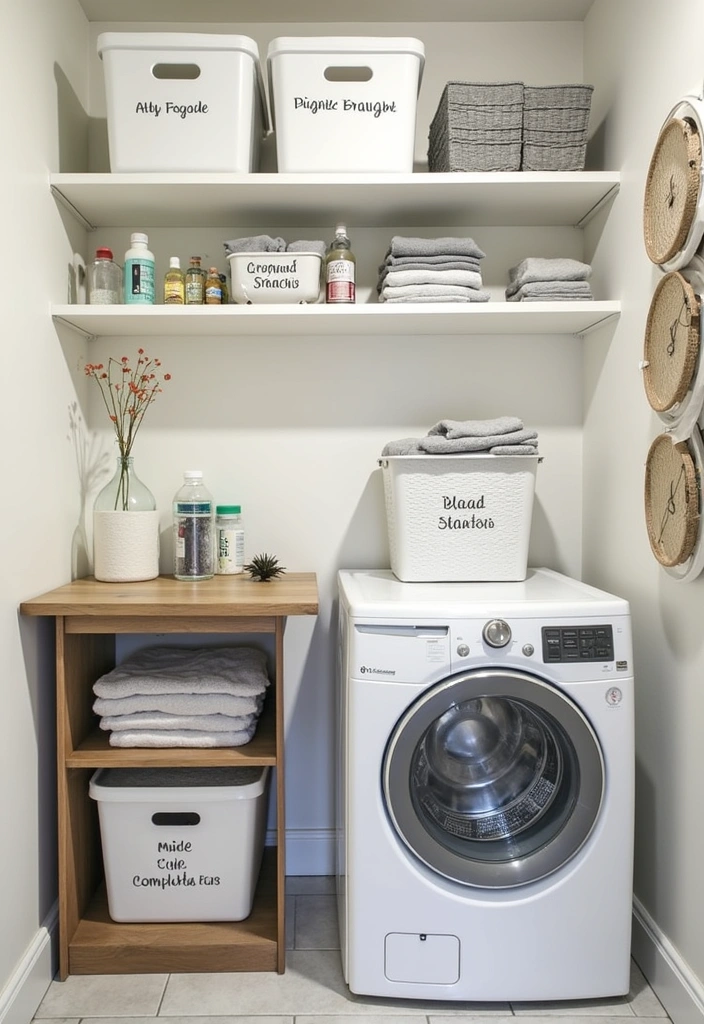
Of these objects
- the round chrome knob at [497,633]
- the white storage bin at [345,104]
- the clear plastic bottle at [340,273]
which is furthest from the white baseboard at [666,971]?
the white storage bin at [345,104]

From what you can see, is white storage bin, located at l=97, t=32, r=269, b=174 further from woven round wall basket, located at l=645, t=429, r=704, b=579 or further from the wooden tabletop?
woven round wall basket, located at l=645, t=429, r=704, b=579

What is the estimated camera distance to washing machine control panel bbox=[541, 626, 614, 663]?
1616 millimetres

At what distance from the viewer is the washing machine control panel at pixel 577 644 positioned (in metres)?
1.62

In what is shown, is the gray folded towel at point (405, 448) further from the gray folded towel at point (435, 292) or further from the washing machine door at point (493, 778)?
the washing machine door at point (493, 778)

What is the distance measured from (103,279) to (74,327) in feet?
0.50

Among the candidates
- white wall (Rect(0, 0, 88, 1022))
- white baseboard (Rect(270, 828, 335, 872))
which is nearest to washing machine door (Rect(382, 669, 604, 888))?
white baseboard (Rect(270, 828, 335, 872))

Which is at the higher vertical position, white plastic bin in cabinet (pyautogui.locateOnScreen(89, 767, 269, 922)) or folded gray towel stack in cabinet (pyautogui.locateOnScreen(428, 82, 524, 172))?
folded gray towel stack in cabinet (pyautogui.locateOnScreen(428, 82, 524, 172))

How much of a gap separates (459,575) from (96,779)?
104 centimetres

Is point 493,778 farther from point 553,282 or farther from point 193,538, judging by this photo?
point 553,282

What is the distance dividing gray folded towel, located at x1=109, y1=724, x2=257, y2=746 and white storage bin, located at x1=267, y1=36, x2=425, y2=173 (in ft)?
4.55

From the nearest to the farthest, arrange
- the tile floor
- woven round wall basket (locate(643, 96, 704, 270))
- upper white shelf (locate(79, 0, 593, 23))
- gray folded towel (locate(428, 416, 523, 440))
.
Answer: woven round wall basket (locate(643, 96, 704, 270)), the tile floor, gray folded towel (locate(428, 416, 523, 440)), upper white shelf (locate(79, 0, 593, 23))

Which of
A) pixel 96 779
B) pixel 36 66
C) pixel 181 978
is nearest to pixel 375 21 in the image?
pixel 36 66

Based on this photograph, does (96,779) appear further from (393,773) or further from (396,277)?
(396,277)

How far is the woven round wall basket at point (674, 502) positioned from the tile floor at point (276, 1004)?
968 millimetres
